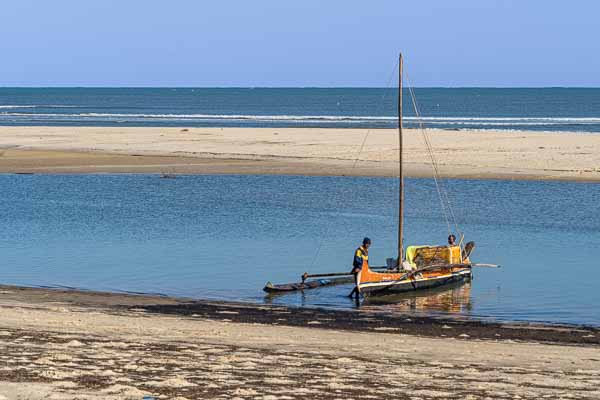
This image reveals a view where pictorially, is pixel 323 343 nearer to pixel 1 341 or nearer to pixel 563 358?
pixel 563 358

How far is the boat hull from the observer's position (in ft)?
72.1

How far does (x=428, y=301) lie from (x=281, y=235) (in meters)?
9.00

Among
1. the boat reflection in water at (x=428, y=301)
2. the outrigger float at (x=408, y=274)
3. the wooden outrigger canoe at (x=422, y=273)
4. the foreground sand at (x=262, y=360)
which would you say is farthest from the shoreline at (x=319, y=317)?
the wooden outrigger canoe at (x=422, y=273)

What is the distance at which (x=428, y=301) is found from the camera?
72.3ft

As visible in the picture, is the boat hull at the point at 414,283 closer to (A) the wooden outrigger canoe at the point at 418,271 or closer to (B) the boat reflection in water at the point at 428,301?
(A) the wooden outrigger canoe at the point at 418,271

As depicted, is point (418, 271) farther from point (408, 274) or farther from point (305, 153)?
point (305, 153)

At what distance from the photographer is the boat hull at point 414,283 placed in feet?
72.1

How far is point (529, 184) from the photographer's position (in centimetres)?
4338

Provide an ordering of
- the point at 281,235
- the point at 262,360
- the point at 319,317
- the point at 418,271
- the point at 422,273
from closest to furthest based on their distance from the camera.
Result: the point at 262,360
the point at 319,317
the point at 418,271
the point at 422,273
the point at 281,235

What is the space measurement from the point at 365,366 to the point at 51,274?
1235 cm

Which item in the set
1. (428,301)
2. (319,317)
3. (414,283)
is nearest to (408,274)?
(414,283)

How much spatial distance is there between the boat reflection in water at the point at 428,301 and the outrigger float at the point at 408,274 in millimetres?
172

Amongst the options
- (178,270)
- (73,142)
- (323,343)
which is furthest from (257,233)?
(73,142)

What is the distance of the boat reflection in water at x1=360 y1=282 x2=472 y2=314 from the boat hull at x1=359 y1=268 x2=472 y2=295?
108mm
